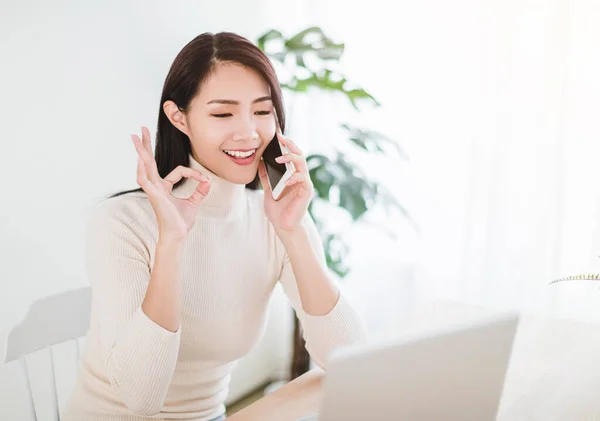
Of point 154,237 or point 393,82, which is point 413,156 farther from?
point 154,237

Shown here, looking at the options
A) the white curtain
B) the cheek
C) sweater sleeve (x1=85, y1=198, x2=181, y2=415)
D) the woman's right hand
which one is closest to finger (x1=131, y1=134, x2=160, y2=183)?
the woman's right hand

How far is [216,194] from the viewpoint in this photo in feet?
4.42

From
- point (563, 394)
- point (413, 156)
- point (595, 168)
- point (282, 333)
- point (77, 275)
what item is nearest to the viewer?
point (563, 394)

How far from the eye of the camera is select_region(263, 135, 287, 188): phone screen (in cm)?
134

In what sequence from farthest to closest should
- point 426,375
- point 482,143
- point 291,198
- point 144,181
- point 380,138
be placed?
1. point 482,143
2. point 380,138
3. point 291,198
4. point 144,181
5. point 426,375

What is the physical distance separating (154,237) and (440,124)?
4.35 feet

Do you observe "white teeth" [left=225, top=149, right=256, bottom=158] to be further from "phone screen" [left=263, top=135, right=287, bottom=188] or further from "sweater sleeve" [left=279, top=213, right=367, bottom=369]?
"sweater sleeve" [left=279, top=213, right=367, bottom=369]

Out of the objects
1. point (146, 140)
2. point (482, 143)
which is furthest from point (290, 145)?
point (482, 143)

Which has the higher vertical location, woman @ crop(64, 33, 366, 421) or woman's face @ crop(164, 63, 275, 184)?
woman's face @ crop(164, 63, 275, 184)

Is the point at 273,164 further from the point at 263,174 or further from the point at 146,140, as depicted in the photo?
the point at 146,140

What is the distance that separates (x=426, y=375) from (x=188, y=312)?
2.29ft

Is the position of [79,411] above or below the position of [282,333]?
above

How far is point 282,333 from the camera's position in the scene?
8.82 feet

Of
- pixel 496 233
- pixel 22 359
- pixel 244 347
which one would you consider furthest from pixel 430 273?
pixel 22 359
